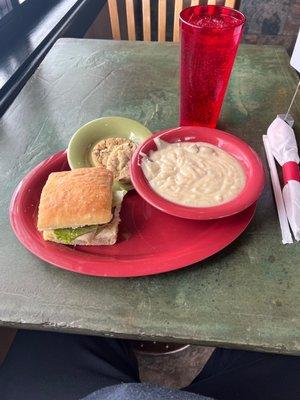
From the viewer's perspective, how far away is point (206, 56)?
875 mm

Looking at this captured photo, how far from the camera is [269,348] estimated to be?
56 centimetres

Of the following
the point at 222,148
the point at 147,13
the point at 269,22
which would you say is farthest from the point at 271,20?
the point at 222,148

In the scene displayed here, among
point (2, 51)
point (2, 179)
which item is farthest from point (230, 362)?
point (2, 51)

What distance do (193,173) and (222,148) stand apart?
12 centimetres

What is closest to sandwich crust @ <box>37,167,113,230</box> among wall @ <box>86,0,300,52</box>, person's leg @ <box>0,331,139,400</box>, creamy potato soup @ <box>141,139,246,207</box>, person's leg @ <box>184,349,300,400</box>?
creamy potato soup @ <box>141,139,246,207</box>

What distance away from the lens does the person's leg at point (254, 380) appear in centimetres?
79

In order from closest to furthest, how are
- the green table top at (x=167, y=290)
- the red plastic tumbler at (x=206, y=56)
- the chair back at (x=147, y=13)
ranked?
the green table top at (x=167, y=290), the red plastic tumbler at (x=206, y=56), the chair back at (x=147, y=13)

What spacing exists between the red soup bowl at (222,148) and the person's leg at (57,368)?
45 centimetres

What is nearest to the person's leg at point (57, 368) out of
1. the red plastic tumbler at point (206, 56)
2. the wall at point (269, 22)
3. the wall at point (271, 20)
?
the red plastic tumbler at point (206, 56)

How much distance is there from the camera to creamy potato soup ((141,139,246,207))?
72 centimetres

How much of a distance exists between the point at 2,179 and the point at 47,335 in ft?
1.34

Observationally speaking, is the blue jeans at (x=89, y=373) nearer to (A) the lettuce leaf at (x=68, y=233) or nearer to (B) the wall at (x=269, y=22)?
(A) the lettuce leaf at (x=68, y=233)

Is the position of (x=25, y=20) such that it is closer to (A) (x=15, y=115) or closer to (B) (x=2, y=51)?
(B) (x=2, y=51)

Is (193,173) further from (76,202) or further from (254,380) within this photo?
(254,380)
